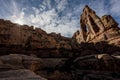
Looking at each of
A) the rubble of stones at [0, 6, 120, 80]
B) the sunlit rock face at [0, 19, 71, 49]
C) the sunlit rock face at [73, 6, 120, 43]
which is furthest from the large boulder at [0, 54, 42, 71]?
the sunlit rock face at [73, 6, 120, 43]

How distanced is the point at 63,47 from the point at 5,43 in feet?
39.8

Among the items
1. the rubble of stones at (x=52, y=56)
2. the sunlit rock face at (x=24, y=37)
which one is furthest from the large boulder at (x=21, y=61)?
the sunlit rock face at (x=24, y=37)

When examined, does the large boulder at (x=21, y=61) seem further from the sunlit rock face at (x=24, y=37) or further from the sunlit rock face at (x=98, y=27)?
the sunlit rock face at (x=98, y=27)

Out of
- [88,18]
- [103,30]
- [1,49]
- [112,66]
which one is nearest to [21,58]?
[1,49]

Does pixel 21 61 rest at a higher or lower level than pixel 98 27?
lower

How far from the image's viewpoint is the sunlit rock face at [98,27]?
47.8 m

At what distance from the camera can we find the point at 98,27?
199ft

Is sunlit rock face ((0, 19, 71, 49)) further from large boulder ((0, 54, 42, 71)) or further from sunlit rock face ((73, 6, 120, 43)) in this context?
sunlit rock face ((73, 6, 120, 43))

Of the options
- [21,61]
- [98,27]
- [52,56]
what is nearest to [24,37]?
[52,56]

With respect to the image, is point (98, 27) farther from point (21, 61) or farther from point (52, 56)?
point (21, 61)

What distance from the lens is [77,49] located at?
113 feet

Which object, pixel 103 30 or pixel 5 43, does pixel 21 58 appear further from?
pixel 103 30

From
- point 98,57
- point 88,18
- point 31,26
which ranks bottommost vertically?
point 98,57

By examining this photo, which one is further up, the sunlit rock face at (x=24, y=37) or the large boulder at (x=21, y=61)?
the sunlit rock face at (x=24, y=37)
